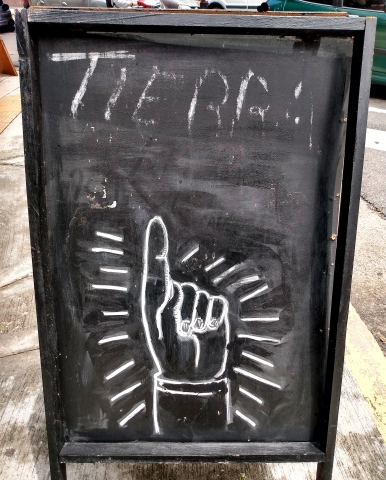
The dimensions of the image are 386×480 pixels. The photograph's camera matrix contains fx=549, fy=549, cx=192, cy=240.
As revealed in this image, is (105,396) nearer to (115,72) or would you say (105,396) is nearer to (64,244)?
(64,244)

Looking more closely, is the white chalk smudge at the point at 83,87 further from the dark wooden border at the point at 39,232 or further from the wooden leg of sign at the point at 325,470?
the wooden leg of sign at the point at 325,470

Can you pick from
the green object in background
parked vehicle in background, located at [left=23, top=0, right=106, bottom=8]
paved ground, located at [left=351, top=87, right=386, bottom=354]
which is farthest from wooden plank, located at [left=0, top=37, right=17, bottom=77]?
paved ground, located at [left=351, top=87, right=386, bottom=354]

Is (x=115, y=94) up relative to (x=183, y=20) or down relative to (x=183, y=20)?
down

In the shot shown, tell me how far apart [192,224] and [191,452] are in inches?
31.4

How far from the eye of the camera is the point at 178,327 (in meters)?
1.86

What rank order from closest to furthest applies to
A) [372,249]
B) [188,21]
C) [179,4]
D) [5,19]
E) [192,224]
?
[188,21] → [192,224] → [372,249] → [179,4] → [5,19]

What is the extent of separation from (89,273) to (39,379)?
1.31 m

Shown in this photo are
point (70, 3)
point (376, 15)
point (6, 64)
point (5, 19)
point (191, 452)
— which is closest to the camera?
point (191, 452)

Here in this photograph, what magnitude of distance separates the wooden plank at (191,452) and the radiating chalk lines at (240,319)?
85 millimetres

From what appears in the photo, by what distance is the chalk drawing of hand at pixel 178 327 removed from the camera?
1801 mm

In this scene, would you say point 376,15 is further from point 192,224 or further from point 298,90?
point 192,224

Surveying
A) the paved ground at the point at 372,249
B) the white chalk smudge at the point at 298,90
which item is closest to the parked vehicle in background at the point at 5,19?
the paved ground at the point at 372,249

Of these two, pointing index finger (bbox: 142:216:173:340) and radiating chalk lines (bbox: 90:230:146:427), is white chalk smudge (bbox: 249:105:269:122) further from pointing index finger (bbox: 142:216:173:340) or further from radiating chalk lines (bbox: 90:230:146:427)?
radiating chalk lines (bbox: 90:230:146:427)

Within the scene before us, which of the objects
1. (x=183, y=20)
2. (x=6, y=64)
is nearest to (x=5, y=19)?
(x=6, y=64)
